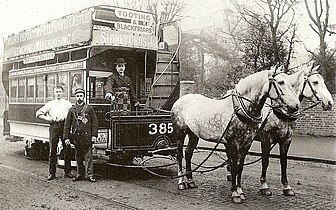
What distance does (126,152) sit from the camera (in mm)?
7930

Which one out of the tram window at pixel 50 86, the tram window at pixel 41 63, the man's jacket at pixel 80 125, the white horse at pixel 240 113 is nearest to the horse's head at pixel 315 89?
the white horse at pixel 240 113

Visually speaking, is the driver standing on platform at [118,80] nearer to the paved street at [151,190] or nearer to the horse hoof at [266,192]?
the paved street at [151,190]

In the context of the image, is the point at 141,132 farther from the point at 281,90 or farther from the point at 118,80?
the point at 281,90

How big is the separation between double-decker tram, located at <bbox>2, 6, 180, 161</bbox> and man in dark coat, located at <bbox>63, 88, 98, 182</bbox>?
356 mm

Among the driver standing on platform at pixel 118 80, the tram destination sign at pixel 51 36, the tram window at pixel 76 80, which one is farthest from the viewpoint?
the tram window at pixel 76 80

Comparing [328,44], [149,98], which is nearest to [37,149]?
[149,98]

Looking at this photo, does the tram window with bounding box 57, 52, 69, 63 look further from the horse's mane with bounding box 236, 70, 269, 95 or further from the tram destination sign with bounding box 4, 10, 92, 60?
the horse's mane with bounding box 236, 70, 269, 95

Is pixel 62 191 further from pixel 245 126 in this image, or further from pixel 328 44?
pixel 328 44

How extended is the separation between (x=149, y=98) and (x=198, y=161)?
210 centimetres

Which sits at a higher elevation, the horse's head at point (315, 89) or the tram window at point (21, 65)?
the tram window at point (21, 65)

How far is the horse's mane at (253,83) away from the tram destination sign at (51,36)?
12.3 feet

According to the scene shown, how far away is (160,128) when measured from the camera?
830 cm

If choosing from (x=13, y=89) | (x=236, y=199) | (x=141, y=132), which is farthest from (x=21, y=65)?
(x=236, y=199)

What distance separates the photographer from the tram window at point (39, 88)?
420 inches
